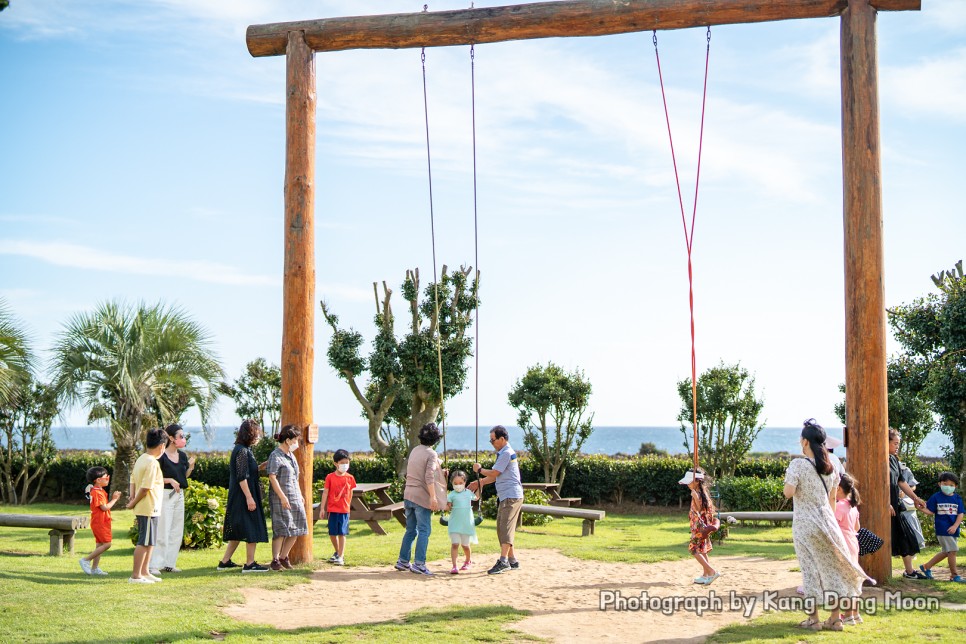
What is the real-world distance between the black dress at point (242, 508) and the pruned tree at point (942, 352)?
10499mm

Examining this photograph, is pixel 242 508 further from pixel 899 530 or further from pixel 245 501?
pixel 899 530

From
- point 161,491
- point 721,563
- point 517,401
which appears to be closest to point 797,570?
point 721,563

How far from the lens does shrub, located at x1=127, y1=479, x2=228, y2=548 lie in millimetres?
12430

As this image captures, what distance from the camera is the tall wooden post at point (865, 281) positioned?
9.55m

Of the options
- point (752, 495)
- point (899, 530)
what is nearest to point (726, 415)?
point (752, 495)

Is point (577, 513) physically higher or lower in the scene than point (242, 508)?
lower

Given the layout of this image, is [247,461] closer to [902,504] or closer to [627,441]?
[902,504]

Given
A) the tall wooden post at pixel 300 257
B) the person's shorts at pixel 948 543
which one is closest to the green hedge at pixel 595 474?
the tall wooden post at pixel 300 257

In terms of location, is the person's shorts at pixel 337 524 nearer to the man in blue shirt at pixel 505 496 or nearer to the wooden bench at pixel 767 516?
the man in blue shirt at pixel 505 496

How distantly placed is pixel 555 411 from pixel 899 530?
12542 millimetres

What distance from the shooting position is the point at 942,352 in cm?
1495

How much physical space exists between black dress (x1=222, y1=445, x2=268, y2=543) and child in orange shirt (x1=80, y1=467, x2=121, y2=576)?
1228 mm

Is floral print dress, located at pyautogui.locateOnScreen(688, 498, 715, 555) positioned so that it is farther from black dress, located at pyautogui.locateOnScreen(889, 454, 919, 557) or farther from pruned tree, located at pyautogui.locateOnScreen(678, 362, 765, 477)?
pruned tree, located at pyautogui.locateOnScreen(678, 362, 765, 477)

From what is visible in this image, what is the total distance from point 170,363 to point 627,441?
132 meters
